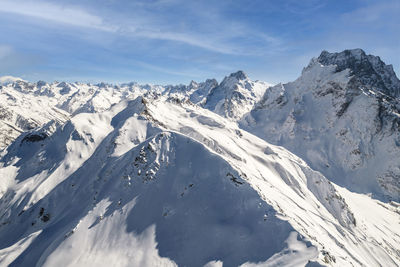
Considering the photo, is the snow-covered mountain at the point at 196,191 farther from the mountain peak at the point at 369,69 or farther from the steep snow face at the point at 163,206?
the mountain peak at the point at 369,69

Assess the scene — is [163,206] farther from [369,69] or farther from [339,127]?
[369,69]

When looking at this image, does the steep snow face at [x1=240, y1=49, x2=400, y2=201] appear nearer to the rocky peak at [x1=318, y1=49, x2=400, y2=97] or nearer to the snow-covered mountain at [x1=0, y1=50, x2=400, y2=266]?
the snow-covered mountain at [x1=0, y1=50, x2=400, y2=266]

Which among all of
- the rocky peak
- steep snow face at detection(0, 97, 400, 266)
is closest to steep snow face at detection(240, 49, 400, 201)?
steep snow face at detection(0, 97, 400, 266)

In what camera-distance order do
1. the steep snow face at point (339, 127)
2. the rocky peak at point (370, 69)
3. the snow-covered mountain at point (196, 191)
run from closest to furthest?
the snow-covered mountain at point (196, 191), the steep snow face at point (339, 127), the rocky peak at point (370, 69)

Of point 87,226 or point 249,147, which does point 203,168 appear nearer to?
point 87,226

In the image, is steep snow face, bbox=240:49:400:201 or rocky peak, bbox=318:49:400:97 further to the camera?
rocky peak, bbox=318:49:400:97

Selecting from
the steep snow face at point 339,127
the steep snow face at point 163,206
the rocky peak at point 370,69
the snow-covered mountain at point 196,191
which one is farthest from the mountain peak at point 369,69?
the steep snow face at point 163,206

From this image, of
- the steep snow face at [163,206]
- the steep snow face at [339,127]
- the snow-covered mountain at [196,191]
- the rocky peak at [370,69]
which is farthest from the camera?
the rocky peak at [370,69]
